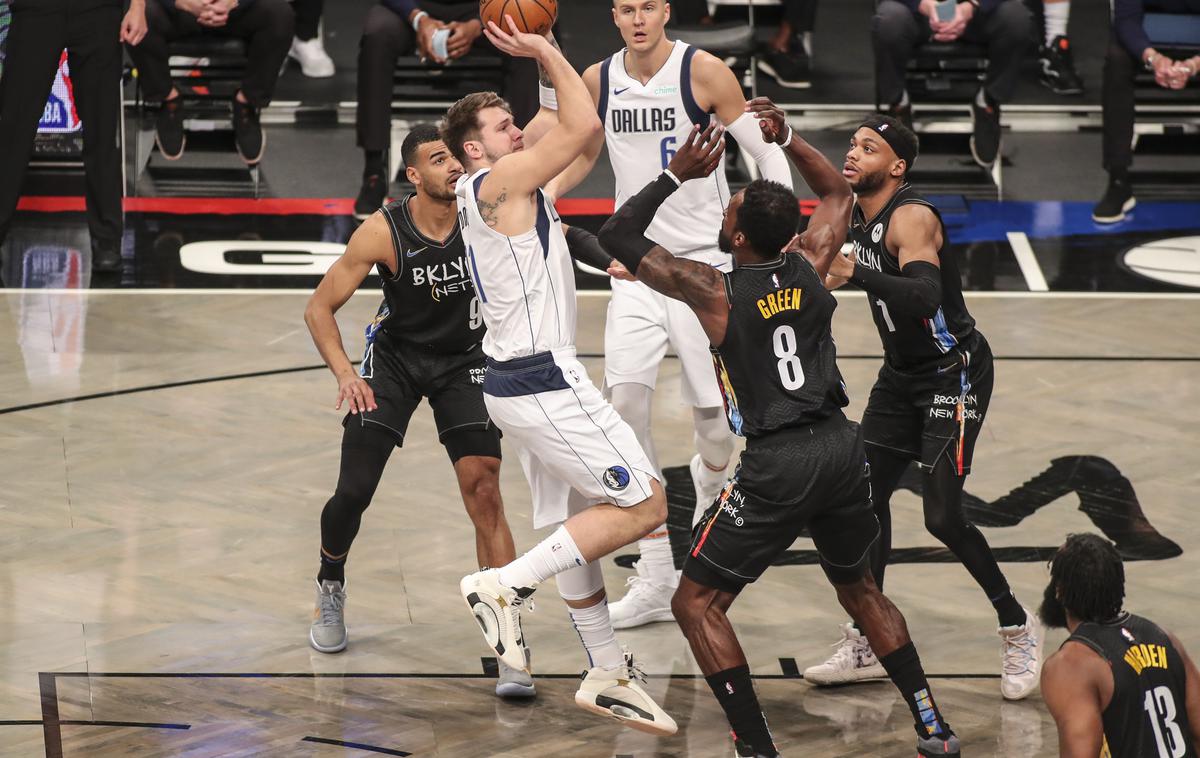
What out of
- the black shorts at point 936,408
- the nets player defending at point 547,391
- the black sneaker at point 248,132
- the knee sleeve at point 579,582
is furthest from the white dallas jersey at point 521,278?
the black sneaker at point 248,132

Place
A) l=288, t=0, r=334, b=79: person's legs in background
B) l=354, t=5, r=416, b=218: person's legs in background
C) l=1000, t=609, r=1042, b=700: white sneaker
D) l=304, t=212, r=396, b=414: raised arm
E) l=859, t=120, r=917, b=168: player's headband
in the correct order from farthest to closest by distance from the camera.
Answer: l=288, t=0, r=334, b=79: person's legs in background, l=354, t=5, r=416, b=218: person's legs in background, l=859, t=120, r=917, b=168: player's headband, l=304, t=212, r=396, b=414: raised arm, l=1000, t=609, r=1042, b=700: white sneaker

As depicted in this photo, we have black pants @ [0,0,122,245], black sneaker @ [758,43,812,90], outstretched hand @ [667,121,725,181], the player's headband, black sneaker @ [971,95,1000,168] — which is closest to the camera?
outstretched hand @ [667,121,725,181]

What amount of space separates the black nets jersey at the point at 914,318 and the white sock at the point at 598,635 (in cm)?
136

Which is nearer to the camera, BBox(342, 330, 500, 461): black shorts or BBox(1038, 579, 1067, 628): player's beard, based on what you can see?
BBox(1038, 579, 1067, 628): player's beard

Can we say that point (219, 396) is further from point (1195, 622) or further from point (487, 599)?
point (1195, 622)

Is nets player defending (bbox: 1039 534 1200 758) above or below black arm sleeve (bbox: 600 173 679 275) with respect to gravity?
below

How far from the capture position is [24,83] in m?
10.0

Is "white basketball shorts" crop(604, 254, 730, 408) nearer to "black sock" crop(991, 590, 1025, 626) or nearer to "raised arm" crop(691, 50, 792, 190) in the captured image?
"raised arm" crop(691, 50, 792, 190)

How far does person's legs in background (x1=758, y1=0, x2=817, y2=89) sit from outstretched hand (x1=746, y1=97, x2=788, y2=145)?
7.89m

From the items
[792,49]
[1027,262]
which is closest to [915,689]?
[1027,262]

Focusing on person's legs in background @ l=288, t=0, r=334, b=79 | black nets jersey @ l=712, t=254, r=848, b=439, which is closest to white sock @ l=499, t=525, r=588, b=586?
black nets jersey @ l=712, t=254, r=848, b=439

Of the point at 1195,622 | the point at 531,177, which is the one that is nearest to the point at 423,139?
the point at 531,177

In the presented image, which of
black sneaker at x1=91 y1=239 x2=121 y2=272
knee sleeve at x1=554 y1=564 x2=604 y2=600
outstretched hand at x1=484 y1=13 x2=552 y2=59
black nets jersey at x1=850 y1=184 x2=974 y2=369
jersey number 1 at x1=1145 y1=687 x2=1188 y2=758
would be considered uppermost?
outstretched hand at x1=484 y1=13 x2=552 y2=59

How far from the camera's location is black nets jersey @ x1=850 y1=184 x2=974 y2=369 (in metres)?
5.90
